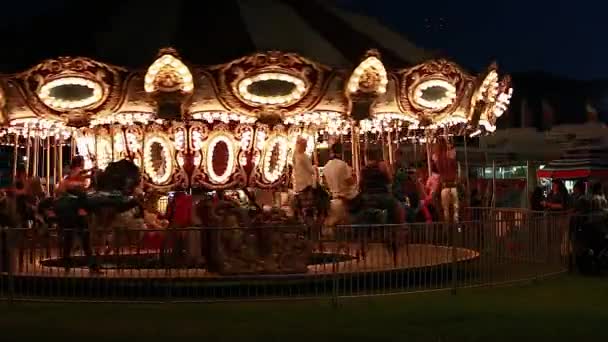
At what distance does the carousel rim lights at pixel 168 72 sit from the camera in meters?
12.5

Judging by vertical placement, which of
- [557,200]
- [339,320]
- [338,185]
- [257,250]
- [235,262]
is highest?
[338,185]

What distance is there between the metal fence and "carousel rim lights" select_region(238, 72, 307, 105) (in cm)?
267

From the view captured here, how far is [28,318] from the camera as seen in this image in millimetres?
9789

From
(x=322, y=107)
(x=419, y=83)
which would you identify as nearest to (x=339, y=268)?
(x=322, y=107)

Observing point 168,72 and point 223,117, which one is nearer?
point 168,72

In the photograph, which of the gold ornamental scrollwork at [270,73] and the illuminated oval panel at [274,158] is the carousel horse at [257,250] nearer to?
the gold ornamental scrollwork at [270,73]

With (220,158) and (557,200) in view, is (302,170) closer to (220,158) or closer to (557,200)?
(220,158)

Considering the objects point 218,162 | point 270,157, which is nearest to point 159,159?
point 218,162

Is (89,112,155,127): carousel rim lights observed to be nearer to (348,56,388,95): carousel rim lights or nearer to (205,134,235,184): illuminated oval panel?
(205,134,235,184): illuminated oval panel

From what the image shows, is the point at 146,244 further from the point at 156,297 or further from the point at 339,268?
the point at 339,268

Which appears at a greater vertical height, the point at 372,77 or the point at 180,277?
the point at 372,77

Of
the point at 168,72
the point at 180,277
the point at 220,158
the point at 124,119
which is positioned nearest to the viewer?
the point at 180,277

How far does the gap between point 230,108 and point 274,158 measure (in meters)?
2.58

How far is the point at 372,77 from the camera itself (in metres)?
13.1
